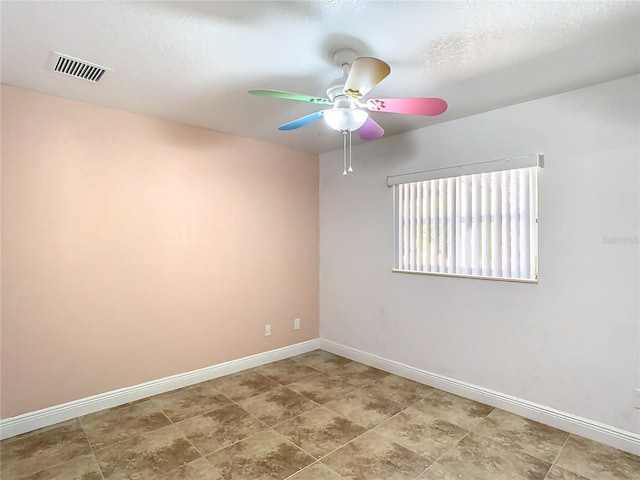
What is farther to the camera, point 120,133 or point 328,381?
point 328,381

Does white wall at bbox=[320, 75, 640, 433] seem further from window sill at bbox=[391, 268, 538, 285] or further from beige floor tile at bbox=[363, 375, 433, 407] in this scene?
beige floor tile at bbox=[363, 375, 433, 407]

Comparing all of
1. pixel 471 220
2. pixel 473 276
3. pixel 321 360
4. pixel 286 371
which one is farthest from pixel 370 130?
pixel 321 360

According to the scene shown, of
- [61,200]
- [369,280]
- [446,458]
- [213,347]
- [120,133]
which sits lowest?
[446,458]

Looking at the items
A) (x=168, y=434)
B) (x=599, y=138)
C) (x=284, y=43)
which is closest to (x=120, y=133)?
(x=284, y=43)

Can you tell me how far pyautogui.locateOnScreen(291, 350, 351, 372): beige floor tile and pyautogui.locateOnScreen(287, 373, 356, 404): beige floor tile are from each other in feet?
0.78

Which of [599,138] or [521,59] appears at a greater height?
[521,59]

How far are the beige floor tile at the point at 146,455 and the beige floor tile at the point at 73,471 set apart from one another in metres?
0.04

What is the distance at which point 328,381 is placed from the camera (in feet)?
11.1

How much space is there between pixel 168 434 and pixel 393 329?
2.24 metres

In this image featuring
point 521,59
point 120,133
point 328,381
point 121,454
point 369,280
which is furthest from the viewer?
point 369,280

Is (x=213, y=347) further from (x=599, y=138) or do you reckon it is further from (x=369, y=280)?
(x=599, y=138)

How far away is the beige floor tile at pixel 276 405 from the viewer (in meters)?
2.72

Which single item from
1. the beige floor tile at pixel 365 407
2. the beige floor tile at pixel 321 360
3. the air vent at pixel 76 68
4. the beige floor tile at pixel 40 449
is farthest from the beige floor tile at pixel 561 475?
the air vent at pixel 76 68

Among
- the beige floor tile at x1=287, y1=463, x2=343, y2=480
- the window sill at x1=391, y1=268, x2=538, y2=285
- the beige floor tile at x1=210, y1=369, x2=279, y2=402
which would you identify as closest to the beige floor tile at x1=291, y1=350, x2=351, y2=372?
the beige floor tile at x1=210, y1=369, x2=279, y2=402
